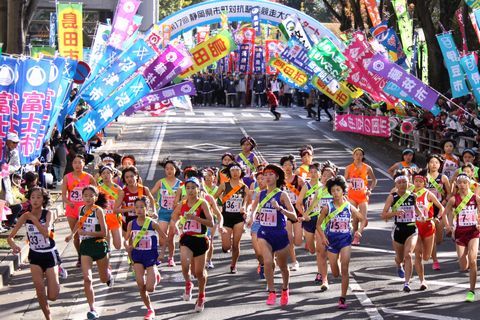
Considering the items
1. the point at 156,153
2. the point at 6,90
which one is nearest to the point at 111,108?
the point at 6,90

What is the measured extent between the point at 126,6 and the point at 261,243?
18594 mm

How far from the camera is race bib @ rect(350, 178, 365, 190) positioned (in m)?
17.7

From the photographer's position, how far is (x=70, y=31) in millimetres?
29953

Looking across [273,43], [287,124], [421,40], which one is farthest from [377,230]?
[273,43]

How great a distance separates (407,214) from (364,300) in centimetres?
139

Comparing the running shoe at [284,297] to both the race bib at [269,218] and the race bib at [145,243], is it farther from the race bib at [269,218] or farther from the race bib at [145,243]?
the race bib at [145,243]

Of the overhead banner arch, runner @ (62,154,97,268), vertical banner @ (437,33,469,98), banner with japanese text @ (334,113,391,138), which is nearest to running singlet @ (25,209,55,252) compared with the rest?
runner @ (62,154,97,268)

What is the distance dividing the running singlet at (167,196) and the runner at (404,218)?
328 centimetres

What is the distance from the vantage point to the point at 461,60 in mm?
24828

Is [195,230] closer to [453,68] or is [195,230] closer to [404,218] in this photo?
[404,218]

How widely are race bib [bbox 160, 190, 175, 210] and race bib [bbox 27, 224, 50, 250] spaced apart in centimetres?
370

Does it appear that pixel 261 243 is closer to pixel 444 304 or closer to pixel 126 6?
pixel 444 304

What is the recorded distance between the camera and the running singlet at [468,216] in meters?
13.8

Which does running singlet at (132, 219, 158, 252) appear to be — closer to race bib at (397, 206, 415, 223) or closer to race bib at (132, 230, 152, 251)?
race bib at (132, 230, 152, 251)
